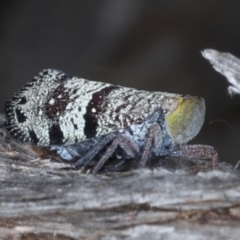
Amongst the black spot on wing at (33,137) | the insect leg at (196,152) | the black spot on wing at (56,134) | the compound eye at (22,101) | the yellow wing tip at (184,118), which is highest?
the yellow wing tip at (184,118)

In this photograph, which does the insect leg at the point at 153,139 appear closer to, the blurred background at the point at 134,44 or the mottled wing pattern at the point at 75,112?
the mottled wing pattern at the point at 75,112

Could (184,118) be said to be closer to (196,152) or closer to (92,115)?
(196,152)

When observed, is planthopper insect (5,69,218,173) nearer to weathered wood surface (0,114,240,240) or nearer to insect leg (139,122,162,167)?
insect leg (139,122,162,167)

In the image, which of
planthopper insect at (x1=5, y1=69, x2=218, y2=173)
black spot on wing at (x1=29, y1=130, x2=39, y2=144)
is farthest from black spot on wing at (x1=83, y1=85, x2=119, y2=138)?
black spot on wing at (x1=29, y1=130, x2=39, y2=144)

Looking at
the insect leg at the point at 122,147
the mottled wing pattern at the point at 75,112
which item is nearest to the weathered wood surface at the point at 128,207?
the insect leg at the point at 122,147

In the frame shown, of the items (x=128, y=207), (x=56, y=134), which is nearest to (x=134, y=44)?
(x=56, y=134)

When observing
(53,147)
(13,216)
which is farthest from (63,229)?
(53,147)
